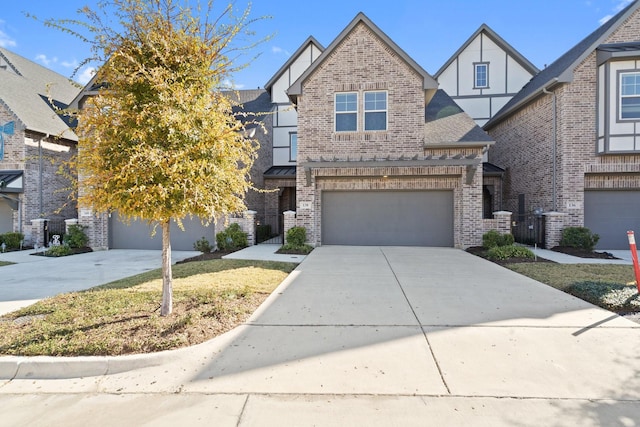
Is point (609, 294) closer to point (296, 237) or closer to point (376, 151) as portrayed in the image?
point (376, 151)

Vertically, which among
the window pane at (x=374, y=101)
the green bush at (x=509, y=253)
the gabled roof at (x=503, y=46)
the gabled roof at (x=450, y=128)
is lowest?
the green bush at (x=509, y=253)

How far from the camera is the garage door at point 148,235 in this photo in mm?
12984

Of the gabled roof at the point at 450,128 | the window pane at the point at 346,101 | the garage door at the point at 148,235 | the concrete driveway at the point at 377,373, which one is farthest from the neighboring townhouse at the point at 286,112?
the concrete driveway at the point at 377,373

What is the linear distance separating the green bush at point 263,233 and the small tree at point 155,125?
984 cm

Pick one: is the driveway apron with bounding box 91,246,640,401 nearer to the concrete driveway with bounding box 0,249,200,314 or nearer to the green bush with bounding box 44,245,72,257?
the concrete driveway with bounding box 0,249,200,314

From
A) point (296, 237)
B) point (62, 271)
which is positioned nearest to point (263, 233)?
point (296, 237)

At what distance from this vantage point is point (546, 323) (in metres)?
4.48

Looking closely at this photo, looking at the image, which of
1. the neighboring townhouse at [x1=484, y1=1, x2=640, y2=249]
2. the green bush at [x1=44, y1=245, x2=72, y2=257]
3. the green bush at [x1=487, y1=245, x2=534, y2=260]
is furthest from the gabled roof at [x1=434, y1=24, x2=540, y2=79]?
the green bush at [x1=44, y1=245, x2=72, y2=257]

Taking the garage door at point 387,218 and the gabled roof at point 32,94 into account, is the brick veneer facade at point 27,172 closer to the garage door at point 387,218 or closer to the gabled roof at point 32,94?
the gabled roof at point 32,94

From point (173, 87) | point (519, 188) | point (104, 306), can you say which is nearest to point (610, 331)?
point (173, 87)

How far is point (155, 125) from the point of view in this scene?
414 centimetres

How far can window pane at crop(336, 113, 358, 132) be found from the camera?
12.7 m

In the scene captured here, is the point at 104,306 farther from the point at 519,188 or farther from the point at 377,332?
the point at 519,188

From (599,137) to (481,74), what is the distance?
28.8 ft
